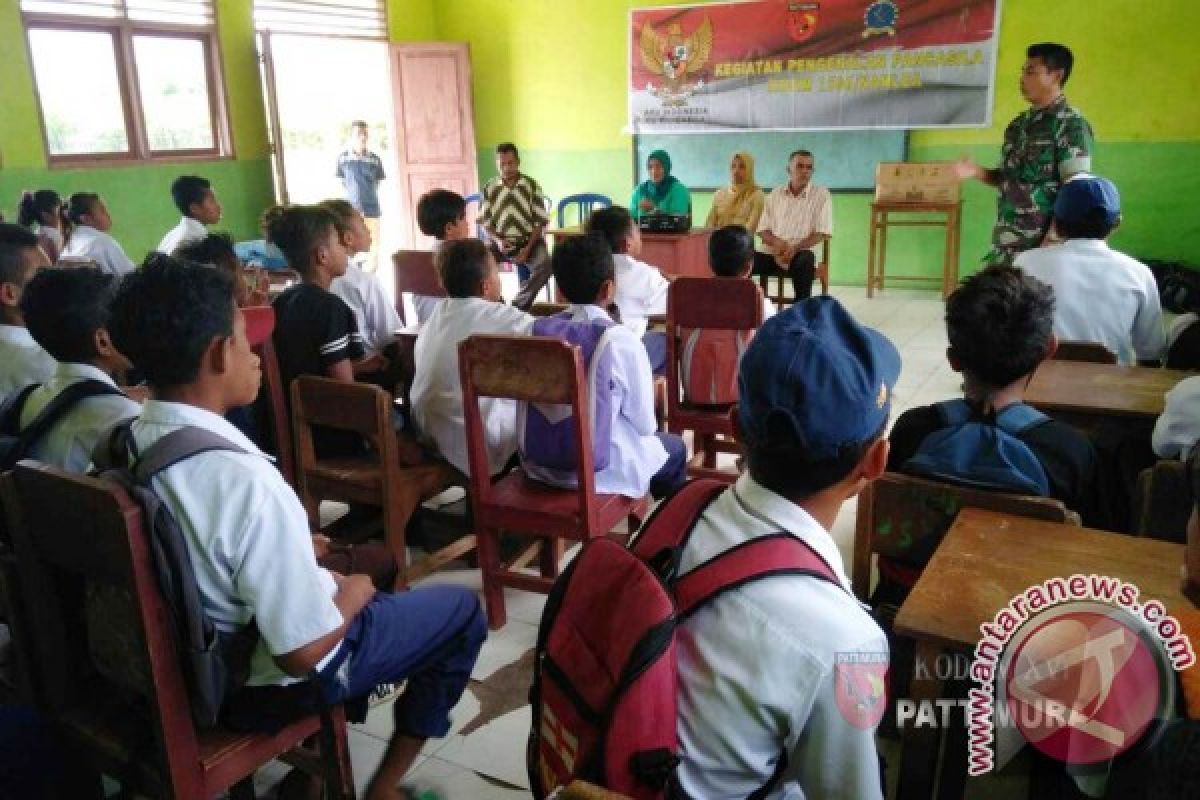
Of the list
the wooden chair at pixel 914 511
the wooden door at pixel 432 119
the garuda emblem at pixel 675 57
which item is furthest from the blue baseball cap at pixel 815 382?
the wooden door at pixel 432 119

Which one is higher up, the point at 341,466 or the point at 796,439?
the point at 796,439

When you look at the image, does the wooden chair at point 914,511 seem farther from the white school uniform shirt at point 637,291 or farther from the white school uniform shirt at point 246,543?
the white school uniform shirt at point 637,291

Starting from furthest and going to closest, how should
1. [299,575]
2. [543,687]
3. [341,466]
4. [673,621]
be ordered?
[341,466]
[299,575]
[543,687]
[673,621]

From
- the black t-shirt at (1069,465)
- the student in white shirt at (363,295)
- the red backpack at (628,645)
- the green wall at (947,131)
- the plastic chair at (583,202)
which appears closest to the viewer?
the red backpack at (628,645)

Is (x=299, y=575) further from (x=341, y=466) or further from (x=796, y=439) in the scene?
(x=341, y=466)

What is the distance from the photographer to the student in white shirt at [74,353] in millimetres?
1686

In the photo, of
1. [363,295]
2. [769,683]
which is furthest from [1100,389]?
[363,295]

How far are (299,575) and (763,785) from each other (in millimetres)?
707

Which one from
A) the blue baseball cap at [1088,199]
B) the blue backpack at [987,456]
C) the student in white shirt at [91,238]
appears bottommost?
the blue backpack at [987,456]

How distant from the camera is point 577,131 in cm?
816

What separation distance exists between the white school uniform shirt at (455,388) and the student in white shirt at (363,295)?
1.97ft

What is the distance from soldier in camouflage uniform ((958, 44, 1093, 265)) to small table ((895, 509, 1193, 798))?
231cm

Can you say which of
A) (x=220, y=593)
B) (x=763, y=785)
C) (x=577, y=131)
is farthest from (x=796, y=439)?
(x=577, y=131)

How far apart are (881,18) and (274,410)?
582cm
